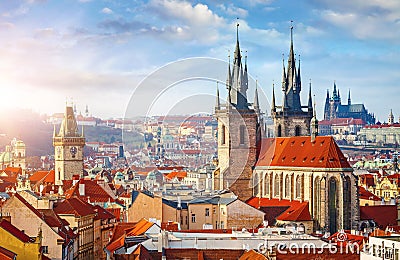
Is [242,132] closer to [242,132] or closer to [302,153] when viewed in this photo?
[242,132]

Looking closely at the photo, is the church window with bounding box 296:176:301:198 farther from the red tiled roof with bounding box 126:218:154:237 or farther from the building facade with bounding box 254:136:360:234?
the red tiled roof with bounding box 126:218:154:237

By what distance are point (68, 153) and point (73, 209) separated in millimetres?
56929

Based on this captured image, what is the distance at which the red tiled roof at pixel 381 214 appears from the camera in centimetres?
7800

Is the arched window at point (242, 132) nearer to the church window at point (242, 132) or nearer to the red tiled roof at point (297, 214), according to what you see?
the church window at point (242, 132)

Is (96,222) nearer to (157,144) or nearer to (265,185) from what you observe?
(157,144)

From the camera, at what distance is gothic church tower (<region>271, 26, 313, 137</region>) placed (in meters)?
97.4

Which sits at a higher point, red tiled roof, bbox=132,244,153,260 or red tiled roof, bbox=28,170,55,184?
red tiled roof, bbox=28,170,55,184

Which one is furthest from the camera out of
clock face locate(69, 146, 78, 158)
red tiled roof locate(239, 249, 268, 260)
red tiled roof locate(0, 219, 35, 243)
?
clock face locate(69, 146, 78, 158)

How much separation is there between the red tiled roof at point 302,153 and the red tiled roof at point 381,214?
4.84m

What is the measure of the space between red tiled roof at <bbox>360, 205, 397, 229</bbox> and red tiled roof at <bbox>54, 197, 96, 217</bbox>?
26791 mm

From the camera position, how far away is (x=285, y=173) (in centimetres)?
8369

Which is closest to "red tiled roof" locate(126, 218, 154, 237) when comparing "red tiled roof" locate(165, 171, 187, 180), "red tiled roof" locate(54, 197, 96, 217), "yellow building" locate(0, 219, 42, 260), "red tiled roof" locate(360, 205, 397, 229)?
"red tiled roof" locate(54, 197, 96, 217)

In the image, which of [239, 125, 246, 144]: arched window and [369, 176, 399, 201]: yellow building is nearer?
[239, 125, 246, 144]: arched window

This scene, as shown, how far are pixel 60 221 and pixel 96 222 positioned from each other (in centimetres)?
1184
